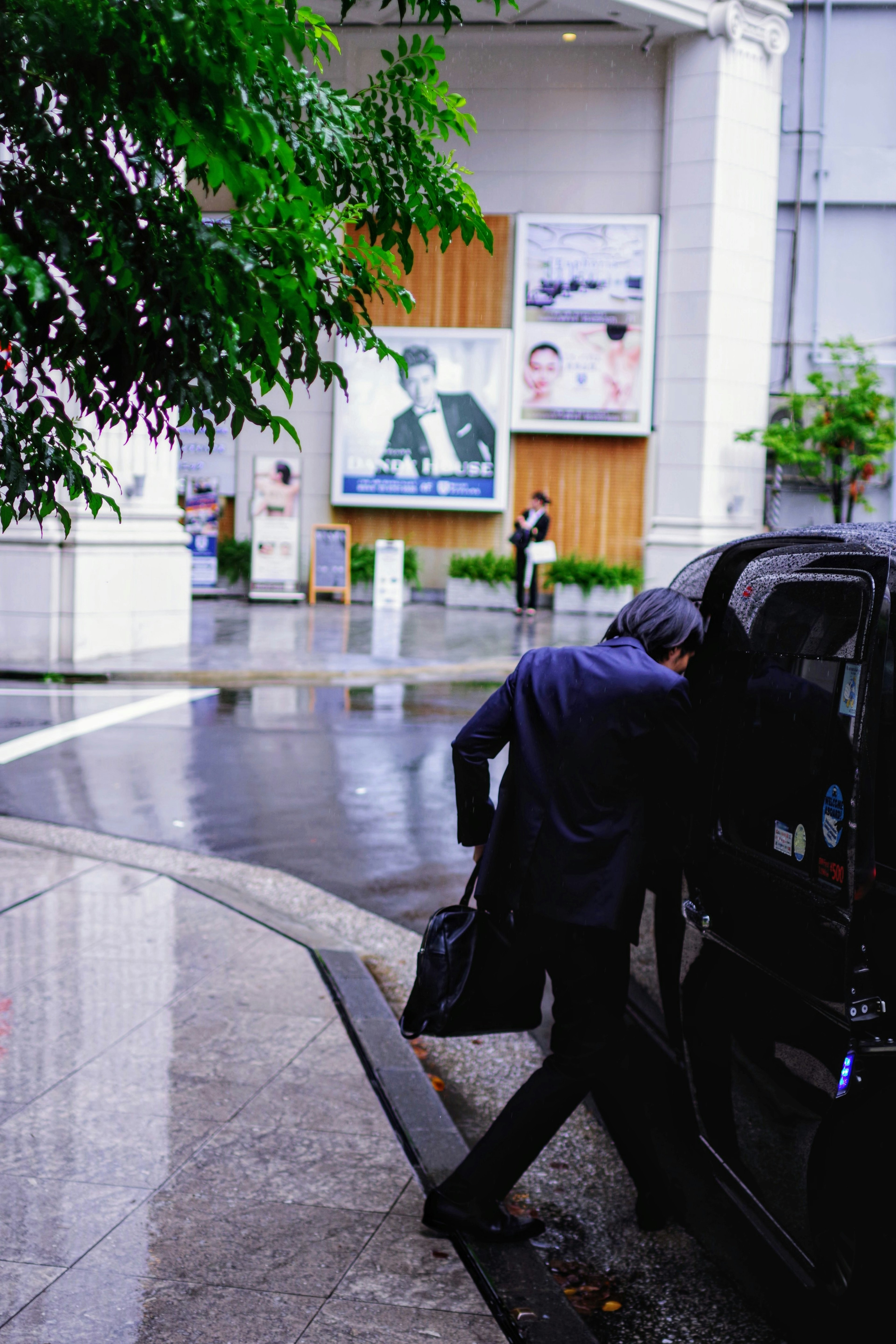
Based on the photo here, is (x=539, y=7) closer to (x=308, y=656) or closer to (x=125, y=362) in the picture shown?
(x=308, y=656)

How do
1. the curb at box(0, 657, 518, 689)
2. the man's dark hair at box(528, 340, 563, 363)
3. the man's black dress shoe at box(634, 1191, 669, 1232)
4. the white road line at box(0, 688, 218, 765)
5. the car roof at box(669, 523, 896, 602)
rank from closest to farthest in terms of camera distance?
1. the car roof at box(669, 523, 896, 602)
2. the man's black dress shoe at box(634, 1191, 669, 1232)
3. the white road line at box(0, 688, 218, 765)
4. the curb at box(0, 657, 518, 689)
5. the man's dark hair at box(528, 340, 563, 363)

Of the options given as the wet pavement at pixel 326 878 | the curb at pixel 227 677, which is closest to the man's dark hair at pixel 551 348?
the curb at pixel 227 677

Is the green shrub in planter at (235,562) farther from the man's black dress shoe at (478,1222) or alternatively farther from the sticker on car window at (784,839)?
the sticker on car window at (784,839)

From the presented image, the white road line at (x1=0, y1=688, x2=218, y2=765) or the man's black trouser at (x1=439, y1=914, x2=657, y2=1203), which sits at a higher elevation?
the man's black trouser at (x1=439, y1=914, x2=657, y2=1203)

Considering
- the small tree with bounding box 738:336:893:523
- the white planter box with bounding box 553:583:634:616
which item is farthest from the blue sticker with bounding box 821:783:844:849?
the small tree with bounding box 738:336:893:523

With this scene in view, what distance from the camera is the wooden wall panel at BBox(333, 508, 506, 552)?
86.8 feet

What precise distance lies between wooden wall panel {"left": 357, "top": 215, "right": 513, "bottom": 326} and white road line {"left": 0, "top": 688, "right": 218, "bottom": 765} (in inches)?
537

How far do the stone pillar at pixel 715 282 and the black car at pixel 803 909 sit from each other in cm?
2105

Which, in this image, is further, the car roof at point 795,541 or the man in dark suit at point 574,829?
the man in dark suit at point 574,829

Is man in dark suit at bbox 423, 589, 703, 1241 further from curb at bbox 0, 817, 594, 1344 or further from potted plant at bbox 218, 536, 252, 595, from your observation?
potted plant at bbox 218, 536, 252, 595

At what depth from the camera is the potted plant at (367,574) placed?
26.2 m

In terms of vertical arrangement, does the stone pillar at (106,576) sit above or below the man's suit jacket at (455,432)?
below

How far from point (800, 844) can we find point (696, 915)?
2.01 ft

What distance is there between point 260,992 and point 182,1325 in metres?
2.30
